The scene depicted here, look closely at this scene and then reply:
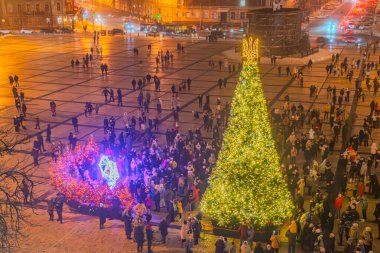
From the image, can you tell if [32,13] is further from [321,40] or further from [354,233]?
[354,233]

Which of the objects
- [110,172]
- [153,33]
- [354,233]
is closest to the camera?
[354,233]

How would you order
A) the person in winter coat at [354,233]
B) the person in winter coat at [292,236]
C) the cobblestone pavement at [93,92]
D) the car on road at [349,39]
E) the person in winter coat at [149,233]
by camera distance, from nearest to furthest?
the person in winter coat at [354,233] < the person in winter coat at [292,236] < the person in winter coat at [149,233] < the cobblestone pavement at [93,92] < the car on road at [349,39]

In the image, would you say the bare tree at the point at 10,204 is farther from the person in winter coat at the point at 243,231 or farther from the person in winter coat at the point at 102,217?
the person in winter coat at the point at 243,231

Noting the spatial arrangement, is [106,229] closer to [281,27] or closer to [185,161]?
[185,161]

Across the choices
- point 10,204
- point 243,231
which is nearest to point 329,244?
point 243,231

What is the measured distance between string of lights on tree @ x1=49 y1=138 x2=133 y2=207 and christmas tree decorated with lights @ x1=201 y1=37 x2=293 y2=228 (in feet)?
11.0

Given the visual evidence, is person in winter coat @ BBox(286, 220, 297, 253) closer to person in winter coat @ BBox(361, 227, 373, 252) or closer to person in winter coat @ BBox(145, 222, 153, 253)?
person in winter coat @ BBox(361, 227, 373, 252)

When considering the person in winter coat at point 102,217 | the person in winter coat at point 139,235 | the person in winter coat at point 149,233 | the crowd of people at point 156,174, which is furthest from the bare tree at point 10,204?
the person in winter coat at point 149,233

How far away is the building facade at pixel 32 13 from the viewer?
76812mm

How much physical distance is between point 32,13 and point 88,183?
68.1m

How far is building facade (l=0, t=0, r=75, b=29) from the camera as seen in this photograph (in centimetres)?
7681

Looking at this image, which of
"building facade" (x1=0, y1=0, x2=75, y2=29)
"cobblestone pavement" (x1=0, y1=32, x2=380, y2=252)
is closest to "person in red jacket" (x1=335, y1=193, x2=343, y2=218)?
"cobblestone pavement" (x1=0, y1=32, x2=380, y2=252)

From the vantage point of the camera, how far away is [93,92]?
33125 mm

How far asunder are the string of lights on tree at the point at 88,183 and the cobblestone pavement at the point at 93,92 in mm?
681
